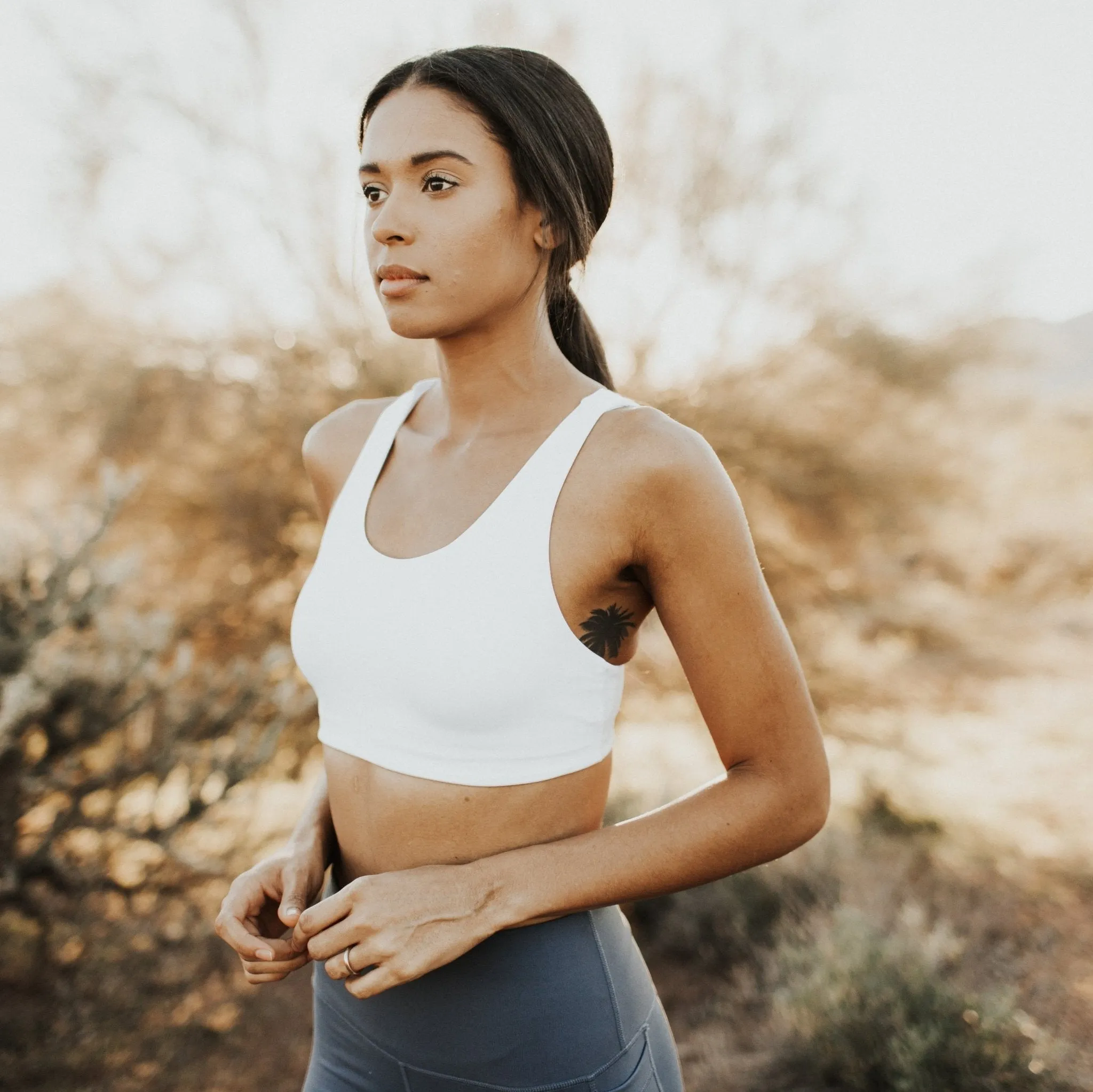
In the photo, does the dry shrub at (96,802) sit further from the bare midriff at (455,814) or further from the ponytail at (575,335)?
the ponytail at (575,335)

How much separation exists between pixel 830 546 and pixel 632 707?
1.95 meters

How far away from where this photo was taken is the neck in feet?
4.60

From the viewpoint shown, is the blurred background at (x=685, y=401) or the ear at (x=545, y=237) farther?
the blurred background at (x=685, y=401)

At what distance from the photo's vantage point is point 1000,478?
681cm

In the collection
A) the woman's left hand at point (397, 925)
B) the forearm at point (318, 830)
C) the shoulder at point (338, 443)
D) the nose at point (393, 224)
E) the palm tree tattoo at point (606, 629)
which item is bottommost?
the forearm at point (318, 830)

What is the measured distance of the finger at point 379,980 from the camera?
1033 millimetres

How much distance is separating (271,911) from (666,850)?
0.61 meters

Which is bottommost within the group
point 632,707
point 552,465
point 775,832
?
point 632,707

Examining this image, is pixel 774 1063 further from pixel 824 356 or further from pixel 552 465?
pixel 824 356

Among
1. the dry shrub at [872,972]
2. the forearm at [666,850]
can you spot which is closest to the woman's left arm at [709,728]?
the forearm at [666,850]

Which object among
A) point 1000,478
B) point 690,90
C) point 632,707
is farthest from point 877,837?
point 690,90

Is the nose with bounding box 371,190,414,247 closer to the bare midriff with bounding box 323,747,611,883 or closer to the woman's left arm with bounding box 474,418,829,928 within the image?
the woman's left arm with bounding box 474,418,829,928

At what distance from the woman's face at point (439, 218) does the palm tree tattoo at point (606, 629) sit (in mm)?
486

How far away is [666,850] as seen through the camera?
115cm
